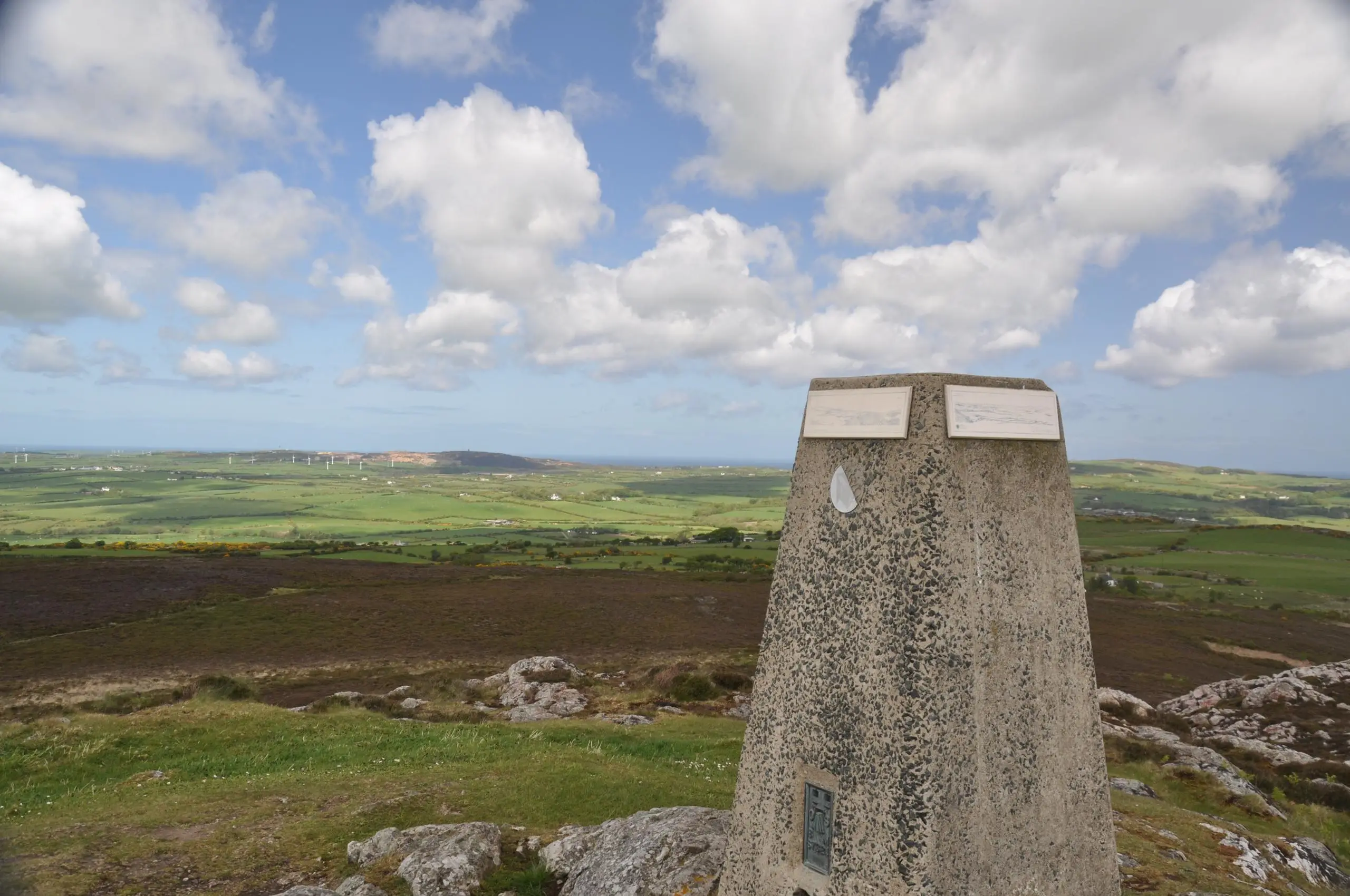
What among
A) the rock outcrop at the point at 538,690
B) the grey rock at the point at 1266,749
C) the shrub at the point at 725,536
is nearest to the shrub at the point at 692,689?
the rock outcrop at the point at 538,690

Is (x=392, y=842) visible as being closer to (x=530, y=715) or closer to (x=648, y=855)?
(x=648, y=855)

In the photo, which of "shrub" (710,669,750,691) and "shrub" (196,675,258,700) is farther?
"shrub" (710,669,750,691)

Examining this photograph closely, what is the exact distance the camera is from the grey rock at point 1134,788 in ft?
45.8

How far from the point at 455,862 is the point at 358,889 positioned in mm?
937

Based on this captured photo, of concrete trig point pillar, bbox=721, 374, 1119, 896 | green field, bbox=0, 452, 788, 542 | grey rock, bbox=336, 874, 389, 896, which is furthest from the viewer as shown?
green field, bbox=0, 452, 788, 542

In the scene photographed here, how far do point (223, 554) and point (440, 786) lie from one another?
224ft

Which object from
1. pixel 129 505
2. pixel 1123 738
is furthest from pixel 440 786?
pixel 129 505

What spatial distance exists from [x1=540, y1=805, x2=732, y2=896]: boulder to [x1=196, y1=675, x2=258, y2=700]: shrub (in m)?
19.9

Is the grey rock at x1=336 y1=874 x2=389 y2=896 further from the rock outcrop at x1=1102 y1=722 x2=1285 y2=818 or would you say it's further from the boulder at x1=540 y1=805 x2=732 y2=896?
the rock outcrop at x1=1102 y1=722 x2=1285 y2=818

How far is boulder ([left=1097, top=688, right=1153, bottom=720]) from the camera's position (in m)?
25.6

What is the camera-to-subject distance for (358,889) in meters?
7.23

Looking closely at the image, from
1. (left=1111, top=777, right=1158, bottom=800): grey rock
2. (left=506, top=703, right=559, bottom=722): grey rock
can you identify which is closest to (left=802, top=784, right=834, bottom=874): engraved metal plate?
(left=1111, top=777, right=1158, bottom=800): grey rock

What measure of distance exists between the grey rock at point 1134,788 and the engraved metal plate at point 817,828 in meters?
12.7

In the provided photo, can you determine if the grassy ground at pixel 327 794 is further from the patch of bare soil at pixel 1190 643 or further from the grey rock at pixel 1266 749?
the patch of bare soil at pixel 1190 643
